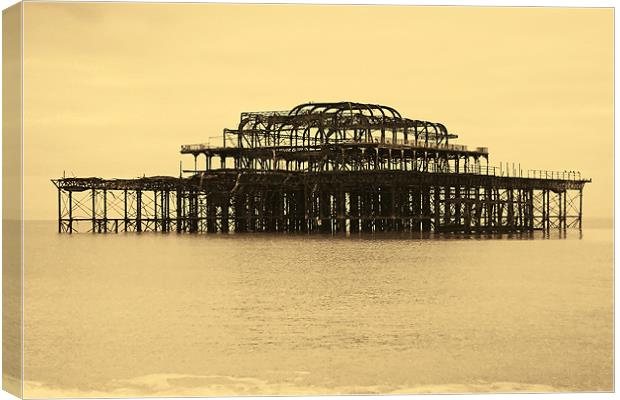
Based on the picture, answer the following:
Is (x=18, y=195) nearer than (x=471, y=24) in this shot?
Yes

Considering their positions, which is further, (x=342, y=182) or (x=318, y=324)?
(x=342, y=182)

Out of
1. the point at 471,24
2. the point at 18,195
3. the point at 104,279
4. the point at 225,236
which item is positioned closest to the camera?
the point at 18,195

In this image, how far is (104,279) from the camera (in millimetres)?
57719

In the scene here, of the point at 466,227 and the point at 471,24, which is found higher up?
the point at 471,24

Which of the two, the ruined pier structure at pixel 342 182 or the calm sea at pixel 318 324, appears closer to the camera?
the calm sea at pixel 318 324

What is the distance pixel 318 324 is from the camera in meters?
39.3

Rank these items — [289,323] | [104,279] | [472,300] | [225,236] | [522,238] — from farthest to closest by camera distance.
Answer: [225,236]
[522,238]
[104,279]
[472,300]
[289,323]

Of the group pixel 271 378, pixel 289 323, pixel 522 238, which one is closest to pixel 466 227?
pixel 522 238

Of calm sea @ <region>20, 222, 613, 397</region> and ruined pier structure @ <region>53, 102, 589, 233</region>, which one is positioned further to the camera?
ruined pier structure @ <region>53, 102, 589, 233</region>

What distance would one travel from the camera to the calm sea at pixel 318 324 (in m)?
30.9

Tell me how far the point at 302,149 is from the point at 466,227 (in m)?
15.7

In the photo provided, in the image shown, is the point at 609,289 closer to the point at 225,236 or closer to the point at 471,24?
the point at 471,24

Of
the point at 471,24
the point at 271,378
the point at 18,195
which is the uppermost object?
the point at 471,24

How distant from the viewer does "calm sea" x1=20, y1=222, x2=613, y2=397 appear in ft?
101
